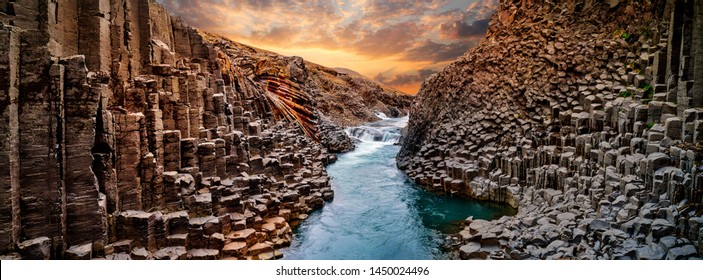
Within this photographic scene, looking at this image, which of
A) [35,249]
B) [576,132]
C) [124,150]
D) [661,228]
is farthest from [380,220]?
[35,249]

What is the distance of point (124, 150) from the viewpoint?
8141 mm

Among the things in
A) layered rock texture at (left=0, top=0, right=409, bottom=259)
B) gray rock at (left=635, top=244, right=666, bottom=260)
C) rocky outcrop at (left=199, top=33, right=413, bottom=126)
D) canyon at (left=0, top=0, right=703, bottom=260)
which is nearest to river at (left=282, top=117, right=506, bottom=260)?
canyon at (left=0, top=0, right=703, bottom=260)

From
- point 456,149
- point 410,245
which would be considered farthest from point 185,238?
point 456,149

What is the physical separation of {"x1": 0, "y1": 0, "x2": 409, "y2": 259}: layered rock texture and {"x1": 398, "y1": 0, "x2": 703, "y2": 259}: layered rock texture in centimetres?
575

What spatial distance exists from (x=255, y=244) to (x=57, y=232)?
4.09 metres

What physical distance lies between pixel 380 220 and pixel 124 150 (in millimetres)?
7042

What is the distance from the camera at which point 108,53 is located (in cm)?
924

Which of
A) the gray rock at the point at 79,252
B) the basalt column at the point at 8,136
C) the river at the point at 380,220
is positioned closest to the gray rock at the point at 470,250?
the river at the point at 380,220

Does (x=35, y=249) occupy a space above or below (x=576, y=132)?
below

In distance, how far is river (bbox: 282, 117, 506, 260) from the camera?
9.86m

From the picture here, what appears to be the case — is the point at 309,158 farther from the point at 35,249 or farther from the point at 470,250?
the point at 35,249

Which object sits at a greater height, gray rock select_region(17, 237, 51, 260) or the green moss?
the green moss

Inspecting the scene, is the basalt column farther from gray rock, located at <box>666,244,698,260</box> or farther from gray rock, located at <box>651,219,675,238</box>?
gray rock, located at <box>651,219,675,238</box>

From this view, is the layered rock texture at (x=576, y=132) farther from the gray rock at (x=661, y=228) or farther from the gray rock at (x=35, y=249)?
the gray rock at (x=35, y=249)
